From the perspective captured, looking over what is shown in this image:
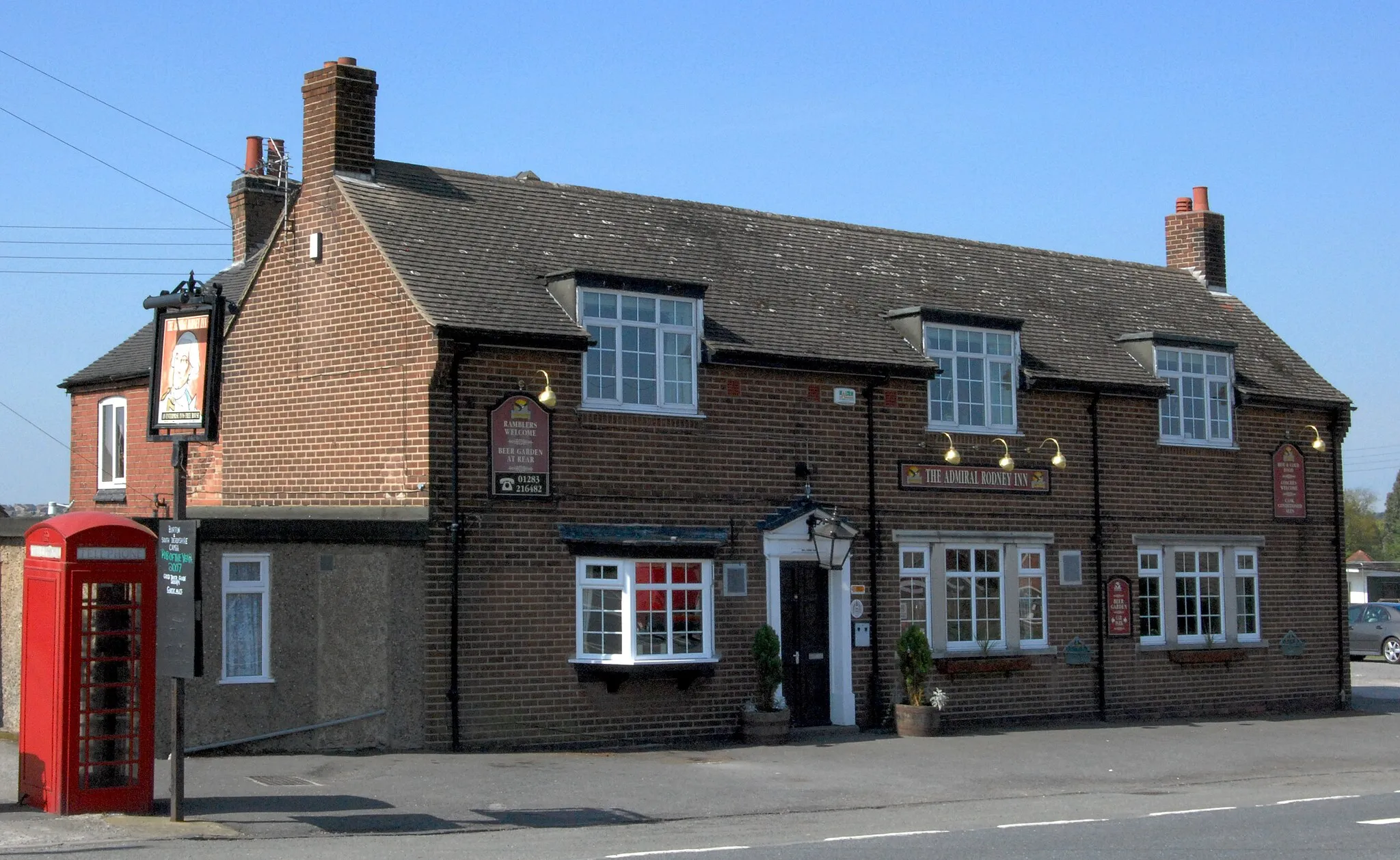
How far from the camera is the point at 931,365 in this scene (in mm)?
21719

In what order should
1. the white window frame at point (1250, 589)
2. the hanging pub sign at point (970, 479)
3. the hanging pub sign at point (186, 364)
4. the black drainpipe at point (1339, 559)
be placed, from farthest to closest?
the black drainpipe at point (1339, 559) < the white window frame at point (1250, 589) < the hanging pub sign at point (970, 479) < the hanging pub sign at point (186, 364)

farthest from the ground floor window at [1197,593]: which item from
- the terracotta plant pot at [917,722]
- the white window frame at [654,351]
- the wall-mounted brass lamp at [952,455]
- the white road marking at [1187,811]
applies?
the white road marking at [1187,811]

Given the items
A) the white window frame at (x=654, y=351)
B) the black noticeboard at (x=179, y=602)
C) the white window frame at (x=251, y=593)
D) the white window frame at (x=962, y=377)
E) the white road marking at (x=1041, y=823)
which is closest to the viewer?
the black noticeboard at (x=179, y=602)

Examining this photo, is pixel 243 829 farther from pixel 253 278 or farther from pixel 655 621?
pixel 253 278

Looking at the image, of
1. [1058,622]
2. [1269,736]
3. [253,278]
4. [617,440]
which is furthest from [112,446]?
[1269,736]

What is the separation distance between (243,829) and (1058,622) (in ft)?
45.5

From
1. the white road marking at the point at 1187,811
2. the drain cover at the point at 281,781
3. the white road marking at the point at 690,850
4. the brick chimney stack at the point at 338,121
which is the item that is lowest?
the white road marking at the point at 1187,811

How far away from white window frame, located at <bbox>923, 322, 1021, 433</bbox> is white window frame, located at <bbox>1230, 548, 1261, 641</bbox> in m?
5.29

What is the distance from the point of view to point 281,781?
586 inches

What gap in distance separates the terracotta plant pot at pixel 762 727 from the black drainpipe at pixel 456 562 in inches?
149

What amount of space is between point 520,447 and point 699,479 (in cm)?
258

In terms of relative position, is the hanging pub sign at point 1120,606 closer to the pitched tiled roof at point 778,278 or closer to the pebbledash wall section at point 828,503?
the pebbledash wall section at point 828,503

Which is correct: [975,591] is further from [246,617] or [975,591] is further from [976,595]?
[246,617]

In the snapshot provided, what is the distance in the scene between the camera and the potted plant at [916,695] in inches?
808
